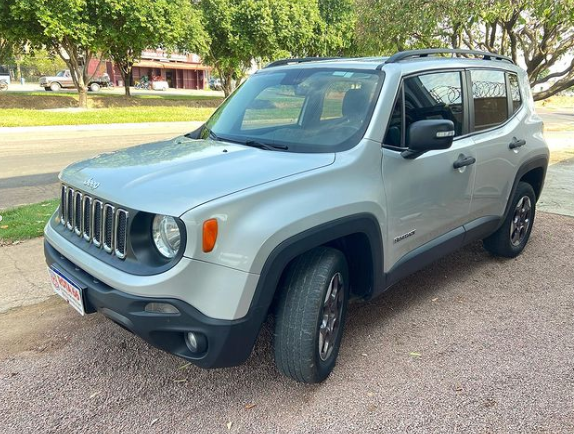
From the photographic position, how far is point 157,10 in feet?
72.9

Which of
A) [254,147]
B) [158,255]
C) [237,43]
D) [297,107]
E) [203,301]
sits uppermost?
A: [237,43]

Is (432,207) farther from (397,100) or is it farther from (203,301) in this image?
(203,301)

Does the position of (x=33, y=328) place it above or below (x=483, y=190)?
below

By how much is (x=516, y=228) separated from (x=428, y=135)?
236 centimetres

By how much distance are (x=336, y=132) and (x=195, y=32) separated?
24.9 m

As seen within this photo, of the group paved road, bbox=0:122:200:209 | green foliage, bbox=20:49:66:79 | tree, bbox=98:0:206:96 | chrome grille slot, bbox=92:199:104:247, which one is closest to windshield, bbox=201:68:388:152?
chrome grille slot, bbox=92:199:104:247

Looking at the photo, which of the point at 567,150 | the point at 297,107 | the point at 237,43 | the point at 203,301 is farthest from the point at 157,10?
the point at 203,301

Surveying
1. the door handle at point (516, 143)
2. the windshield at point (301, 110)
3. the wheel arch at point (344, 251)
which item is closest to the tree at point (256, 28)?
the door handle at point (516, 143)

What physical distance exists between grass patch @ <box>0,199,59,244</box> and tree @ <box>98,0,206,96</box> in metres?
16.7

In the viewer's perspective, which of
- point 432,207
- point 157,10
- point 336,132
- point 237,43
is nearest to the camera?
point 336,132

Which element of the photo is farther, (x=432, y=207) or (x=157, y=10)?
(x=157, y=10)

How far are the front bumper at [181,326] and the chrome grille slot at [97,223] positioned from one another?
25cm

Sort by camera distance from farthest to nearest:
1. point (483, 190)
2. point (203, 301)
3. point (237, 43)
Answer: point (237, 43) → point (483, 190) → point (203, 301)

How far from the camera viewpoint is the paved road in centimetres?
783
